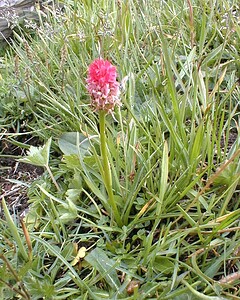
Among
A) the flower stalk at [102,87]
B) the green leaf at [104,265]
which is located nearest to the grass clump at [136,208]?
the green leaf at [104,265]

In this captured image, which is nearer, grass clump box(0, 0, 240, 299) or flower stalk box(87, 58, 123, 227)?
flower stalk box(87, 58, 123, 227)

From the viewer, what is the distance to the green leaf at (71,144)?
1639mm

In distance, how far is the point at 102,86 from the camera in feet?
3.32

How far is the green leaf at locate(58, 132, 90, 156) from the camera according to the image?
164 cm

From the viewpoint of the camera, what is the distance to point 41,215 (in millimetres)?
1492

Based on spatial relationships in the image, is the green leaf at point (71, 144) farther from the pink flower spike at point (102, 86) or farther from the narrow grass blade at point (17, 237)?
the pink flower spike at point (102, 86)

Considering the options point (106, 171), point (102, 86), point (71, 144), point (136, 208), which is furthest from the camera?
point (71, 144)

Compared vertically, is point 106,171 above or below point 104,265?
above

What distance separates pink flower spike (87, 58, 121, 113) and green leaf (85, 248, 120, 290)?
47 cm

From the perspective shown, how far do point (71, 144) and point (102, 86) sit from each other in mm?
689

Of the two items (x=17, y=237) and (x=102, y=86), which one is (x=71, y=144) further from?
(x=102, y=86)

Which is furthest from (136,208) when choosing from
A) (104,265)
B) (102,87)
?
(102,87)

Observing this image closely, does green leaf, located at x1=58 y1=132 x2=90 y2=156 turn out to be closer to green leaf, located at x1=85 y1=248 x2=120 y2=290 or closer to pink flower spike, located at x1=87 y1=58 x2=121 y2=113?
green leaf, located at x1=85 y1=248 x2=120 y2=290

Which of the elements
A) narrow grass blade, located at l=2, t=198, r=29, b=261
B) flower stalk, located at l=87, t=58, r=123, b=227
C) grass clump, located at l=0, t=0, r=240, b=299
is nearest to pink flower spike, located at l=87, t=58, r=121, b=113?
flower stalk, located at l=87, t=58, r=123, b=227
